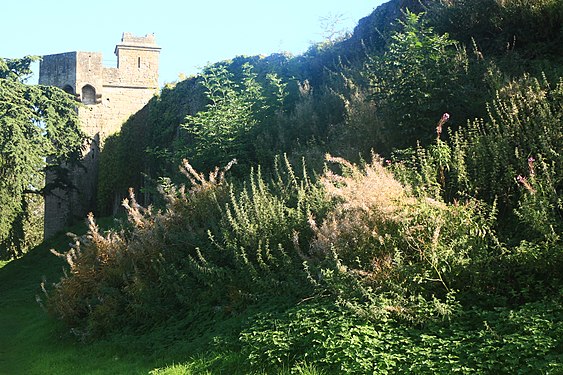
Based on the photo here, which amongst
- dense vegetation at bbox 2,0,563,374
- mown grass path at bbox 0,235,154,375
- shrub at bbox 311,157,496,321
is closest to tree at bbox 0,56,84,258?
mown grass path at bbox 0,235,154,375

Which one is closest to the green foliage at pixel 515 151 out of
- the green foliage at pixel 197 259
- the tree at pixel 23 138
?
the green foliage at pixel 197 259

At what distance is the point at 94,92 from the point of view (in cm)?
3078

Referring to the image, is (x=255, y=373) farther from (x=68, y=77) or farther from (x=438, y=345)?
(x=68, y=77)

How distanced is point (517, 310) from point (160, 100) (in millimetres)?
21749

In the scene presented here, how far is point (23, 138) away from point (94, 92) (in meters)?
11.7

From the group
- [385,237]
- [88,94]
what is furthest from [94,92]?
[385,237]

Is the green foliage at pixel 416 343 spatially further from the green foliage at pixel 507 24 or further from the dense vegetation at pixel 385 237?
the green foliage at pixel 507 24

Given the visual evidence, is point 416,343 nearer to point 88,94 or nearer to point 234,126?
point 234,126

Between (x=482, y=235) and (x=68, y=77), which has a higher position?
(x=68, y=77)

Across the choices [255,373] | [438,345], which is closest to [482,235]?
[438,345]

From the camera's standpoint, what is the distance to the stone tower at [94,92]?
28.9 meters

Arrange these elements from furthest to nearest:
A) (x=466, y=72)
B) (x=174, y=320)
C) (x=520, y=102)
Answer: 1. (x=466, y=72)
2. (x=174, y=320)
3. (x=520, y=102)

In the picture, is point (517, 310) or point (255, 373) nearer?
point (517, 310)

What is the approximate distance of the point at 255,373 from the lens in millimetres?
5051
